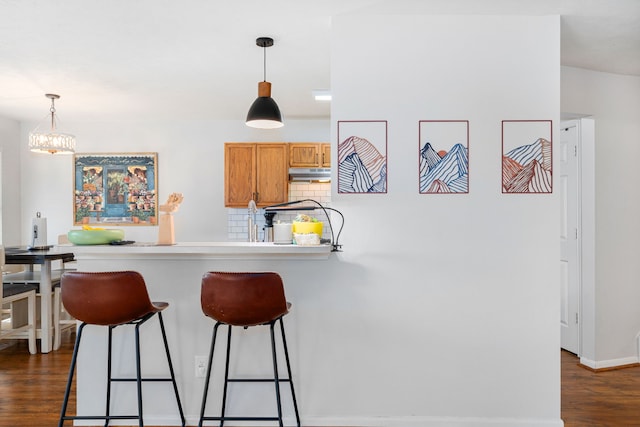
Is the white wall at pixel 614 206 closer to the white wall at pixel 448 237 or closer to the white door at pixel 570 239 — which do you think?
the white door at pixel 570 239

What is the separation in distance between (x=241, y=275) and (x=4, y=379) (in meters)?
2.59

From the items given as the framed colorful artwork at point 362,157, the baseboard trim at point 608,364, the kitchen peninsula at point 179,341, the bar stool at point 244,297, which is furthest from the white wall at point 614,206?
the bar stool at point 244,297

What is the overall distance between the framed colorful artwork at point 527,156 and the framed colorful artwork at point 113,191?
455 cm

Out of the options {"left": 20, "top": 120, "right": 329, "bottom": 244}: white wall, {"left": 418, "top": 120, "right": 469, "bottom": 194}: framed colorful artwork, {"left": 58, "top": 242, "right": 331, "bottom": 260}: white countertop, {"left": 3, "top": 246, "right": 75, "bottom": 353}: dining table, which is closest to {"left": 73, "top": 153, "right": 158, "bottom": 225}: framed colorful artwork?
{"left": 20, "top": 120, "right": 329, "bottom": 244}: white wall

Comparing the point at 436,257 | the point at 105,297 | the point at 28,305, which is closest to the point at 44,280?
the point at 28,305

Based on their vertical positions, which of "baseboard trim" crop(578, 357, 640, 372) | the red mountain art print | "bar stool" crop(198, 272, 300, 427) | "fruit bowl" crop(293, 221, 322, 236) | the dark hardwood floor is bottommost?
the dark hardwood floor

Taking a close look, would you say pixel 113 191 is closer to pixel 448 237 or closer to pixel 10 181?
pixel 10 181

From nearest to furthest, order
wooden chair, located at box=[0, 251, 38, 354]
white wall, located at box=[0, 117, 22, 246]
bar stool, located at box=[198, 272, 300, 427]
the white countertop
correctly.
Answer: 1. bar stool, located at box=[198, 272, 300, 427]
2. the white countertop
3. wooden chair, located at box=[0, 251, 38, 354]
4. white wall, located at box=[0, 117, 22, 246]

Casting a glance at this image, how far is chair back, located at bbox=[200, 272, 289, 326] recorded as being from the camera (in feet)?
7.28

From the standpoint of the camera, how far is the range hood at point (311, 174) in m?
5.39

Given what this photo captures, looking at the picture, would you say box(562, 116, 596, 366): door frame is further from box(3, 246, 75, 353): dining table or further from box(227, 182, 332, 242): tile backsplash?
box(3, 246, 75, 353): dining table

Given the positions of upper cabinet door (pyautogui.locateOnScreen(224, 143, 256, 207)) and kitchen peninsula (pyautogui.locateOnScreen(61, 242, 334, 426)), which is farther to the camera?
upper cabinet door (pyautogui.locateOnScreen(224, 143, 256, 207))

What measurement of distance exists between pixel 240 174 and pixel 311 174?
2.95 ft

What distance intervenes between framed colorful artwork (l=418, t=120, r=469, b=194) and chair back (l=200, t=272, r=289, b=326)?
3.61ft
